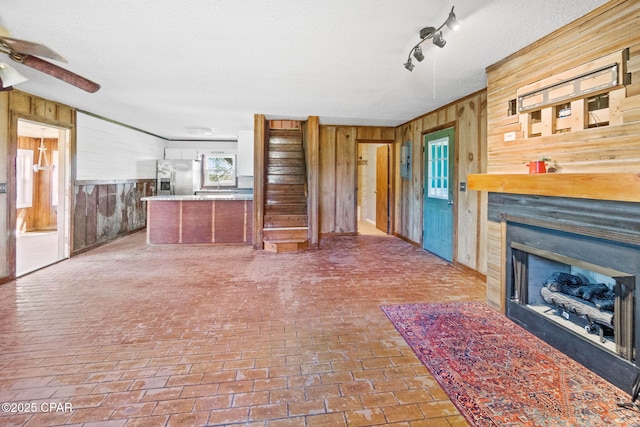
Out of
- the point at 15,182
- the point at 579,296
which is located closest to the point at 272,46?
the point at 579,296

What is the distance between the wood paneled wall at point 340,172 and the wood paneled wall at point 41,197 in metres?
6.85

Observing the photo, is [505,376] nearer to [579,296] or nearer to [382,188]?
[579,296]

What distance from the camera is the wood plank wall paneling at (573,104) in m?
2.02

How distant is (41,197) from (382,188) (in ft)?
28.3

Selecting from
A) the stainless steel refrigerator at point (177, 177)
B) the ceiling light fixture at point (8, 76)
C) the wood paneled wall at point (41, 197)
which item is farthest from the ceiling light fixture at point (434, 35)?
the wood paneled wall at point (41, 197)

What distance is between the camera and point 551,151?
264cm

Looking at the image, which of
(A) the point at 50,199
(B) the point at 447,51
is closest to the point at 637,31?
(B) the point at 447,51

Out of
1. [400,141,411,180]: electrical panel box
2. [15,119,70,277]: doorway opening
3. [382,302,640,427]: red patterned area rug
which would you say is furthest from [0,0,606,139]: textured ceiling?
[15,119,70,277]: doorway opening

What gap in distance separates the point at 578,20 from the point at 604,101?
67 cm

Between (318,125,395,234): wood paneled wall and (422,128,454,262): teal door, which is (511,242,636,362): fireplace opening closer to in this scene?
(422,128,454,262): teal door

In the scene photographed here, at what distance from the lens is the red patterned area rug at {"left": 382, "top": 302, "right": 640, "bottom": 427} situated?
5.70 ft

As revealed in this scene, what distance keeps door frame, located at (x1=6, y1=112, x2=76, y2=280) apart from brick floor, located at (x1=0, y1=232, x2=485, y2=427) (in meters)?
0.50

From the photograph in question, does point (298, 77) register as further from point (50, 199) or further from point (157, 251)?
point (50, 199)

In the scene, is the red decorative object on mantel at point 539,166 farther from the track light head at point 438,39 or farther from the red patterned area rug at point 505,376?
the red patterned area rug at point 505,376
